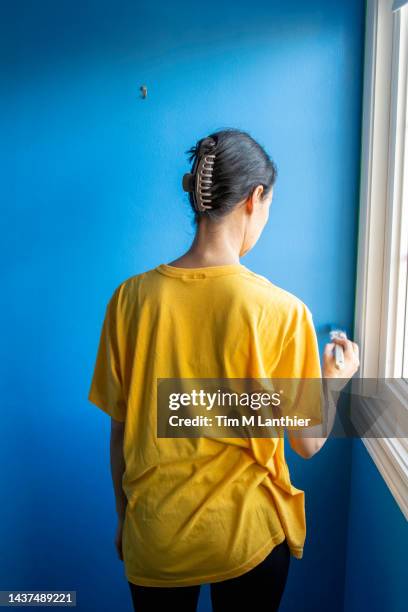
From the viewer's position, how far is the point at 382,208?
4.58 feet

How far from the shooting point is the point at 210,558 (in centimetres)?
94

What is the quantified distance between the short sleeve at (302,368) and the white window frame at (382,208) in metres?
0.37

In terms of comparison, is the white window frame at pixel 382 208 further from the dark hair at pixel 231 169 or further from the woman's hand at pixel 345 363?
the dark hair at pixel 231 169

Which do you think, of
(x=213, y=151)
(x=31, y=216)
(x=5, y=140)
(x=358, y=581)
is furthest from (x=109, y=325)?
(x=358, y=581)

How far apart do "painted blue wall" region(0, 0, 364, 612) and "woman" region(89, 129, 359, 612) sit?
53cm

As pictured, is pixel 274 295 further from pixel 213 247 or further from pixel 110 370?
pixel 110 370

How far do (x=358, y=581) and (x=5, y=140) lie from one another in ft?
4.78

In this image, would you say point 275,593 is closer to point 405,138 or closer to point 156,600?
point 156,600

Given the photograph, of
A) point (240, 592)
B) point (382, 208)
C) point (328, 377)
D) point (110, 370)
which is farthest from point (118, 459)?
point (382, 208)

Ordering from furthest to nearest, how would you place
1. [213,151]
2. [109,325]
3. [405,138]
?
[405,138]
[109,325]
[213,151]

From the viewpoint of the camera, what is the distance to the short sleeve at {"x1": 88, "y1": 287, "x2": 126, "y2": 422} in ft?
3.34

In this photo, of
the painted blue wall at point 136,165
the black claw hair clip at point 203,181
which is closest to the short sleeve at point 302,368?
the black claw hair clip at point 203,181

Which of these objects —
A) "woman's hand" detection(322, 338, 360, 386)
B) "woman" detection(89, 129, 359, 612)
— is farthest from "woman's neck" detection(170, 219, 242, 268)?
"woman's hand" detection(322, 338, 360, 386)

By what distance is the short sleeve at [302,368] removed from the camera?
92 centimetres
